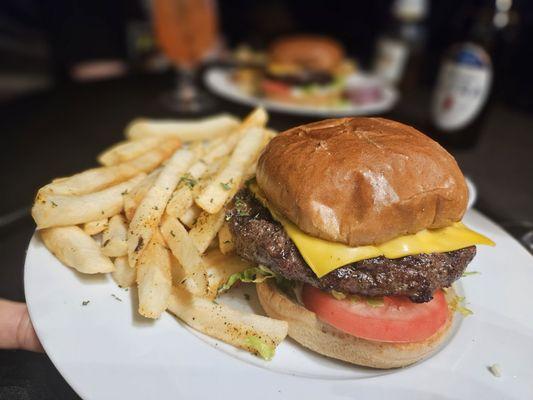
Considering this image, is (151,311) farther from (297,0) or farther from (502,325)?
(297,0)

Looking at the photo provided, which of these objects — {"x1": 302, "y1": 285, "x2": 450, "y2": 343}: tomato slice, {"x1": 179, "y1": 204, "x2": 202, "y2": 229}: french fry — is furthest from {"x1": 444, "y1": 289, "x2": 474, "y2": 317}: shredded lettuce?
{"x1": 179, "y1": 204, "x2": 202, "y2": 229}: french fry

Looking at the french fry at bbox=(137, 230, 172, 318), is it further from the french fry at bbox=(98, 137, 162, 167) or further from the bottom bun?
the french fry at bbox=(98, 137, 162, 167)

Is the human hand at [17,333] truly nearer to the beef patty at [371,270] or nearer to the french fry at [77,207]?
the french fry at [77,207]

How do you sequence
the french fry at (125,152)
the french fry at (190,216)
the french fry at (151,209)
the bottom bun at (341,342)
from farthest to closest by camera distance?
1. the french fry at (125,152)
2. the french fry at (190,216)
3. the french fry at (151,209)
4. the bottom bun at (341,342)

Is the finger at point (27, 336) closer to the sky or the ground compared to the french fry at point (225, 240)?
closer to the ground

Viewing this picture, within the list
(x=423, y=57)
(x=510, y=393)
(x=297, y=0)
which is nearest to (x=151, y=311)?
(x=510, y=393)

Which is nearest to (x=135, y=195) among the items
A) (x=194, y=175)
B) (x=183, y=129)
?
(x=194, y=175)

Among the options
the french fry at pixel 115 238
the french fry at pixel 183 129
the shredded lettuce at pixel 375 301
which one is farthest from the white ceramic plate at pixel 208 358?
the french fry at pixel 183 129

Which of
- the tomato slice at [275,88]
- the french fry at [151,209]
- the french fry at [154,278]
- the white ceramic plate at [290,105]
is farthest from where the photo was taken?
the tomato slice at [275,88]
